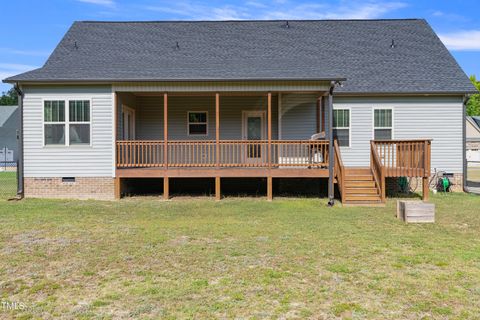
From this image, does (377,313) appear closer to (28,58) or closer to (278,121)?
(278,121)

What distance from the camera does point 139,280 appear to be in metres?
4.82

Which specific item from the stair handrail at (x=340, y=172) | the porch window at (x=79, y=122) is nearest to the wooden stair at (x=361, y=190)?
the stair handrail at (x=340, y=172)

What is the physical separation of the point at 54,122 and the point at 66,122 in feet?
1.12

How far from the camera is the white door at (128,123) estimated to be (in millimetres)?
13203

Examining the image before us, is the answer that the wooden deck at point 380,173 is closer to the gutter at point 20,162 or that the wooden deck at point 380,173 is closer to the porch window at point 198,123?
the porch window at point 198,123

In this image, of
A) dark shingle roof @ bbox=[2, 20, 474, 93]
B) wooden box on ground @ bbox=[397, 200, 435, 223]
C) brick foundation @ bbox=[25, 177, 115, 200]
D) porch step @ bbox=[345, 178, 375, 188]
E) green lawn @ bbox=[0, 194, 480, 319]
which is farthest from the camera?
dark shingle roof @ bbox=[2, 20, 474, 93]

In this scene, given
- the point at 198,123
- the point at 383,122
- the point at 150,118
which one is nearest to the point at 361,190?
the point at 383,122

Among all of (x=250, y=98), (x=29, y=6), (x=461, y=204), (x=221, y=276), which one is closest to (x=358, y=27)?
(x=250, y=98)

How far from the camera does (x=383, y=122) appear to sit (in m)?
13.6

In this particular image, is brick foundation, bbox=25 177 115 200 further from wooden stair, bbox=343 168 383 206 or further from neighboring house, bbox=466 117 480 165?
neighboring house, bbox=466 117 480 165

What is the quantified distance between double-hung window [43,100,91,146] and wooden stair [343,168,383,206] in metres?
7.56

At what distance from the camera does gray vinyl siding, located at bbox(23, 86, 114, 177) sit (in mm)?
11883

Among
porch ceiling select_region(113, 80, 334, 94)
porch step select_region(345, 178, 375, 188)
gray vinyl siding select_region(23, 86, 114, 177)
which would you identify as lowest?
porch step select_region(345, 178, 375, 188)

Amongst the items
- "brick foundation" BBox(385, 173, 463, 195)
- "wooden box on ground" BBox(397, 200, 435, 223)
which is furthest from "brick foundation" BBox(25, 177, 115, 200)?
"brick foundation" BBox(385, 173, 463, 195)
